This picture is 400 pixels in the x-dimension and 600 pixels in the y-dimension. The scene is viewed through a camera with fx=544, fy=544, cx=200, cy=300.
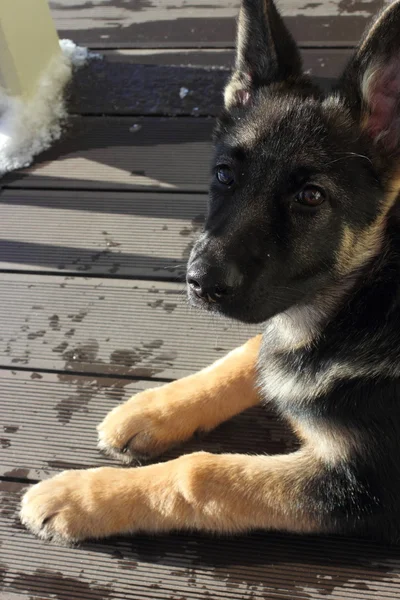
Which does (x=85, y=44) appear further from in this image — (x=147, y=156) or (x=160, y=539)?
(x=160, y=539)

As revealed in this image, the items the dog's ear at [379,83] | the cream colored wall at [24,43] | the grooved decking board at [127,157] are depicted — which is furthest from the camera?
the cream colored wall at [24,43]

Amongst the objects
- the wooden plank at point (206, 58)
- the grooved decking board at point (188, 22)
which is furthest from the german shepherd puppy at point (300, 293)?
the grooved decking board at point (188, 22)

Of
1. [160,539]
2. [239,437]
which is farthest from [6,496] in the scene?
[239,437]

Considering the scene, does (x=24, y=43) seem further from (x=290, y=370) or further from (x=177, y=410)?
(x=290, y=370)

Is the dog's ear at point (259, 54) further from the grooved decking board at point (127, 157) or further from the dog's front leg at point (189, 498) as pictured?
the dog's front leg at point (189, 498)

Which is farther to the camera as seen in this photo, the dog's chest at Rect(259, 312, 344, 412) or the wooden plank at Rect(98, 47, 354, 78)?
the wooden plank at Rect(98, 47, 354, 78)

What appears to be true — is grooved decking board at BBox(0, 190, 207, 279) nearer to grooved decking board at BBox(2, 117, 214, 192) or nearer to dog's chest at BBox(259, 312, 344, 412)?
grooved decking board at BBox(2, 117, 214, 192)

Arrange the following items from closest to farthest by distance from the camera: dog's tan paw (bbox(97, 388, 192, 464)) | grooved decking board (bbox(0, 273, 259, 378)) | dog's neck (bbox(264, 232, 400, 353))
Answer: dog's neck (bbox(264, 232, 400, 353)) < dog's tan paw (bbox(97, 388, 192, 464)) < grooved decking board (bbox(0, 273, 259, 378))

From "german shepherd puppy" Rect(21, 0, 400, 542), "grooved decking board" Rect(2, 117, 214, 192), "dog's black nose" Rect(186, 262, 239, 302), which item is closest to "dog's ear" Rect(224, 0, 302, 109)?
"german shepherd puppy" Rect(21, 0, 400, 542)
